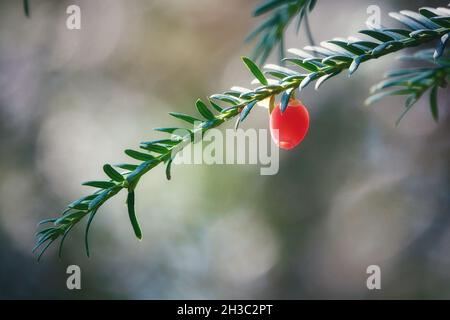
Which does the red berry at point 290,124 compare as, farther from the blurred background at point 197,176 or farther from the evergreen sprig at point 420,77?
the blurred background at point 197,176

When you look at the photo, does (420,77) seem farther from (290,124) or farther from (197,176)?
(197,176)

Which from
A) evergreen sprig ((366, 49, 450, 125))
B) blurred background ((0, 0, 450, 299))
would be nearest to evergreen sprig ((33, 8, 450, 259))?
evergreen sprig ((366, 49, 450, 125))

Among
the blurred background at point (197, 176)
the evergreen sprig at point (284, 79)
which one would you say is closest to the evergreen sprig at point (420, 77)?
the evergreen sprig at point (284, 79)

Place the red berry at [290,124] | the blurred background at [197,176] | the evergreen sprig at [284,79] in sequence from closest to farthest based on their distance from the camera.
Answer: the evergreen sprig at [284,79] < the red berry at [290,124] < the blurred background at [197,176]

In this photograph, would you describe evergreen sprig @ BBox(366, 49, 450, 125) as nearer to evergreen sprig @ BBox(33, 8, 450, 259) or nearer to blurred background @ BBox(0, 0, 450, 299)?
evergreen sprig @ BBox(33, 8, 450, 259)

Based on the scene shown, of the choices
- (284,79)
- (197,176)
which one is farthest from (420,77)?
(197,176)

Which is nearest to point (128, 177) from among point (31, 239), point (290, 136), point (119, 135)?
point (290, 136)
